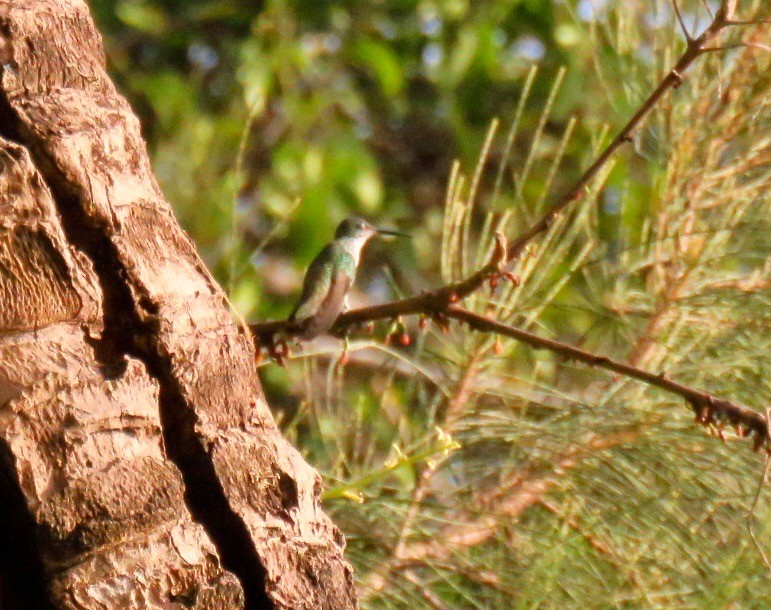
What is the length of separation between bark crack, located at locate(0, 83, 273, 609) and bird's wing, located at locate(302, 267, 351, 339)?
459mm

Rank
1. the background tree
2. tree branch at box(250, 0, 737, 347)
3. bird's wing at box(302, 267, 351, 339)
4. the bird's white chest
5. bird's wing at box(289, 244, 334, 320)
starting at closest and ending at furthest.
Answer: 1. tree branch at box(250, 0, 737, 347)
2. bird's wing at box(302, 267, 351, 339)
3. the background tree
4. bird's wing at box(289, 244, 334, 320)
5. the bird's white chest

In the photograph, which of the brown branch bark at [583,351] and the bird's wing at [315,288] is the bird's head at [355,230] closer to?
the bird's wing at [315,288]

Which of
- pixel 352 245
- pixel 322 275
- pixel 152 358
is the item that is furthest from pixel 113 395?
pixel 352 245

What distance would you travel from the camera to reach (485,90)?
3.70 m

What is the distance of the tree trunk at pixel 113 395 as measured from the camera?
0.84 meters

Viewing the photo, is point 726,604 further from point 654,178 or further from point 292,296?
point 292,296

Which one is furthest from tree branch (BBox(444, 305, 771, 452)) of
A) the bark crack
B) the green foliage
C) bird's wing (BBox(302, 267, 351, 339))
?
the bark crack

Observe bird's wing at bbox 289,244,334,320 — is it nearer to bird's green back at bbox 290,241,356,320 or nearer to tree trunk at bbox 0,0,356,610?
bird's green back at bbox 290,241,356,320

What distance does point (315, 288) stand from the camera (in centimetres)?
173

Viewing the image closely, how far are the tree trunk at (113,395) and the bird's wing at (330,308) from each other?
0.39 meters

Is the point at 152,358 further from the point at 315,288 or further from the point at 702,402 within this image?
the point at 315,288

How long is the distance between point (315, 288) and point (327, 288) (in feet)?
0.24

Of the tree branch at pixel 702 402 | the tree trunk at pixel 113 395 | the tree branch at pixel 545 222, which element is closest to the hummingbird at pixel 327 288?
the tree branch at pixel 545 222

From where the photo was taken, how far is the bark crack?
0.92 m
